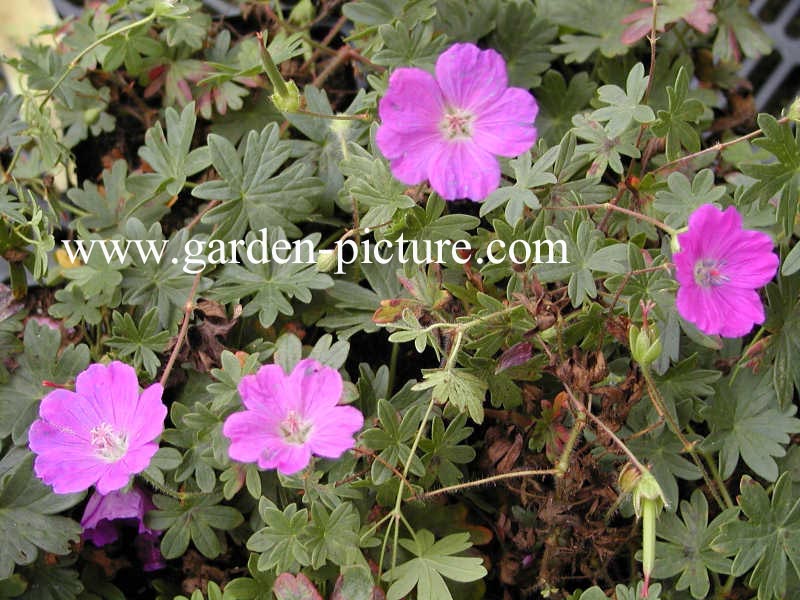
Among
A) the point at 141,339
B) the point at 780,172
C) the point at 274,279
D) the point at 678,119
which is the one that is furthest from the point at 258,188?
the point at 780,172

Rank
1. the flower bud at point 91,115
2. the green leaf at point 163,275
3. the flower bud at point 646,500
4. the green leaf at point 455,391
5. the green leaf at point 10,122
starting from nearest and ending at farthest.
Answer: the flower bud at point 646,500 → the green leaf at point 455,391 → the green leaf at point 163,275 → the green leaf at point 10,122 → the flower bud at point 91,115

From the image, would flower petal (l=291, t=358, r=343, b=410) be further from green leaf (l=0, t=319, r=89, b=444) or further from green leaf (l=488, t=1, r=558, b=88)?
green leaf (l=488, t=1, r=558, b=88)

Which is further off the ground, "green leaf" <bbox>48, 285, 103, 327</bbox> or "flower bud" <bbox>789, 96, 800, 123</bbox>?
"flower bud" <bbox>789, 96, 800, 123</bbox>

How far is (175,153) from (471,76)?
49 centimetres

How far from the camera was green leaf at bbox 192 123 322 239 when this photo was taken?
47.4 inches

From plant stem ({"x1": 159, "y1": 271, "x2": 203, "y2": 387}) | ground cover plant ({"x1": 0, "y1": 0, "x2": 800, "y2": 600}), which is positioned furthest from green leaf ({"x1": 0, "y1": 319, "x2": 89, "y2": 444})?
plant stem ({"x1": 159, "y1": 271, "x2": 203, "y2": 387})

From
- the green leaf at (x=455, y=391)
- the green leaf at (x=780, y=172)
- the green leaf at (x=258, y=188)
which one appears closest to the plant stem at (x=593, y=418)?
the green leaf at (x=455, y=391)

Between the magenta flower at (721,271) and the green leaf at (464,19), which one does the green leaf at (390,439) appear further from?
the green leaf at (464,19)

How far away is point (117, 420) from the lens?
1.05m

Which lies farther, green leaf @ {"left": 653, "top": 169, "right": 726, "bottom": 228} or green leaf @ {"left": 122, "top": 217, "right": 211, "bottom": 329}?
green leaf @ {"left": 122, "top": 217, "right": 211, "bottom": 329}

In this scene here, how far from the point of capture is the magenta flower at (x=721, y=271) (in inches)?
35.6

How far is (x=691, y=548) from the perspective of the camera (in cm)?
107

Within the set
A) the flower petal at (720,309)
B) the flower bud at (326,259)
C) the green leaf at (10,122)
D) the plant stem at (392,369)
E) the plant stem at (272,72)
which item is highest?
the plant stem at (272,72)

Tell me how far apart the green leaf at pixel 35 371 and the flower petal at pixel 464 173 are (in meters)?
0.55
